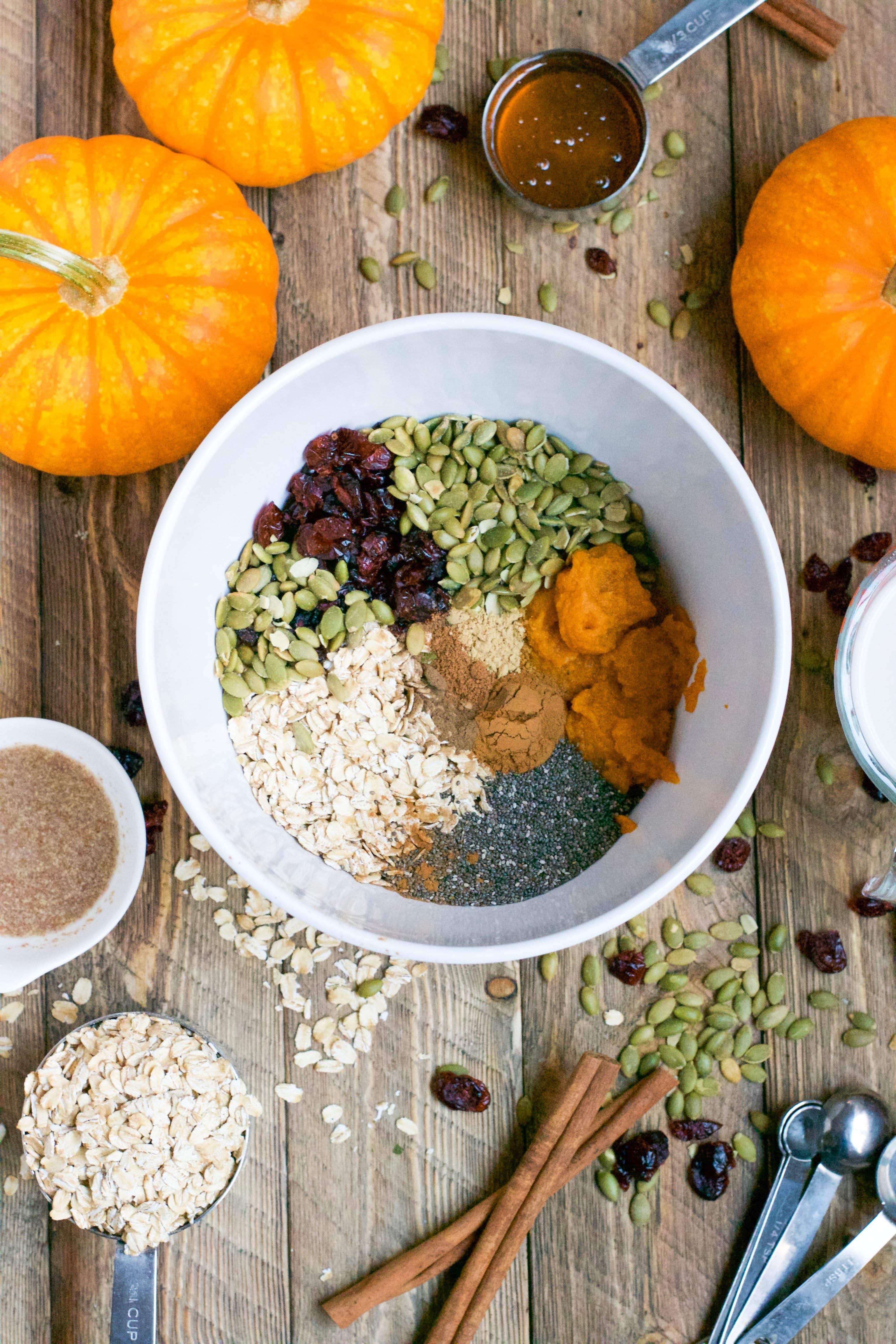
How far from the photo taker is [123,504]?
1.29 m

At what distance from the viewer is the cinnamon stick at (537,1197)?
1.25 meters

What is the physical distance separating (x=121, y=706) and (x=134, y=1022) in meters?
0.38

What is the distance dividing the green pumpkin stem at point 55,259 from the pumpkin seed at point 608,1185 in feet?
3.89

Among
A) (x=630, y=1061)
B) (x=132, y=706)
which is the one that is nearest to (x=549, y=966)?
(x=630, y=1061)

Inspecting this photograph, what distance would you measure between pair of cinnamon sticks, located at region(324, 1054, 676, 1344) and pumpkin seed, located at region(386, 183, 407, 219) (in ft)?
3.52

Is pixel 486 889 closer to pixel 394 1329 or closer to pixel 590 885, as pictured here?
pixel 590 885

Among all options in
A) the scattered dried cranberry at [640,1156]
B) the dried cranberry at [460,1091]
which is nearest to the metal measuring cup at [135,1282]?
the dried cranberry at [460,1091]

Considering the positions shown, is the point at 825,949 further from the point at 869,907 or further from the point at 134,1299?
the point at 134,1299

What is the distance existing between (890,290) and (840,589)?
0.35m

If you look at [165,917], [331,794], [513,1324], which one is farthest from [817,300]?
[513,1324]

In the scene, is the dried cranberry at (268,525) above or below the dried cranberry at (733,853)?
above

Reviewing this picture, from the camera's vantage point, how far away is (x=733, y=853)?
1.29 metres

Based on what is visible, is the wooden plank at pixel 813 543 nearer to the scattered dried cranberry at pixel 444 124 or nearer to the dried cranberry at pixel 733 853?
the dried cranberry at pixel 733 853

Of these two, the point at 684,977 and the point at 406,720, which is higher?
the point at 406,720
